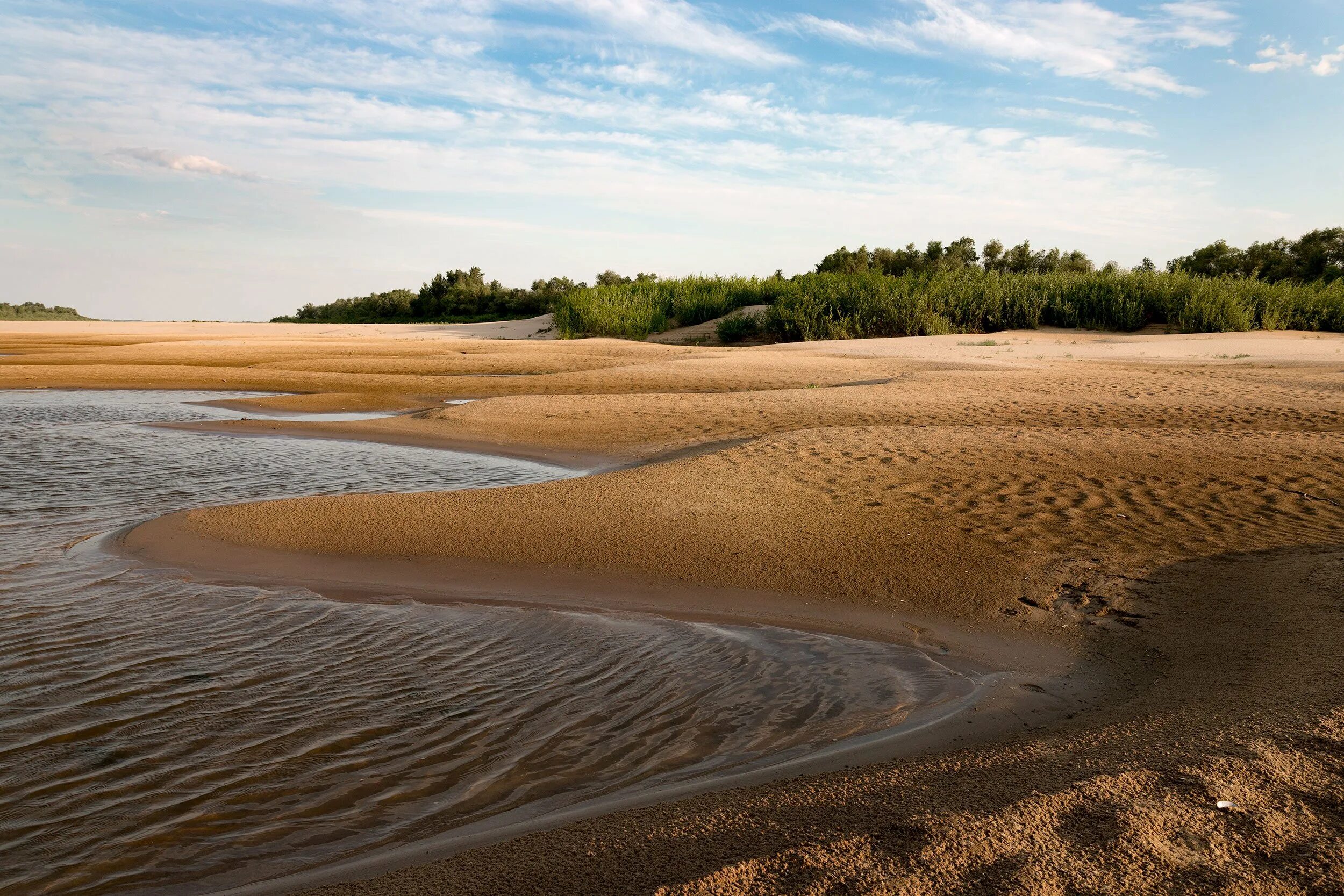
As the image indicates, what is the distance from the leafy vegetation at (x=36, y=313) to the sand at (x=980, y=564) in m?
61.8

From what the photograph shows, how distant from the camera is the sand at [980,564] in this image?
2215mm

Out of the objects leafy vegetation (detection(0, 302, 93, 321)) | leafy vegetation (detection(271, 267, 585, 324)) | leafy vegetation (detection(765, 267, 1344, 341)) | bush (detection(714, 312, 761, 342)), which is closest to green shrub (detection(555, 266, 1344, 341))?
leafy vegetation (detection(765, 267, 1344, 341))

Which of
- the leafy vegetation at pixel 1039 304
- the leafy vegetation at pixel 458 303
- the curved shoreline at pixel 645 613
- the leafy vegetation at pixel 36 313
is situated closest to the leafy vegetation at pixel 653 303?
the leafy vegetation at pixel 1039 304

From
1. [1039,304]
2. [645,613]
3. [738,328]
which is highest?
[1039,304]

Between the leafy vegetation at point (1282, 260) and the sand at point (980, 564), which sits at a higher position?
the leafy vegetation at point (1282, 260)

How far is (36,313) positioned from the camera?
66625 mm

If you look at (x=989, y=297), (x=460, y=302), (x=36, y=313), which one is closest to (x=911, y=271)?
(x=989, y=297)

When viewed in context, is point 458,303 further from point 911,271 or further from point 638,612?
point 638,612

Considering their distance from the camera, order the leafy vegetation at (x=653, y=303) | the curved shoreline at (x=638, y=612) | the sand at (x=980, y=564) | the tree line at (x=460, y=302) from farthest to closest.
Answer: the tree line at (x=460, y=302) < the leafy vegetation at (x=653, y=303) < the curved shoreline at (x=638, y=612) < the sand at (x=980, y=564)

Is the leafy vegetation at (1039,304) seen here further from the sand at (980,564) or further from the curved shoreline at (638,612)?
the curved shoreline at (638,612)

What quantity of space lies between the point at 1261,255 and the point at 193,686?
44.3 metres

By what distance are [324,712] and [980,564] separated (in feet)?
12.4

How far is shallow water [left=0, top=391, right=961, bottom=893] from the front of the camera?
2686 millimetres

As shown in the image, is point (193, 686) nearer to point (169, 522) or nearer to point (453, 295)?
point (169, 522)
